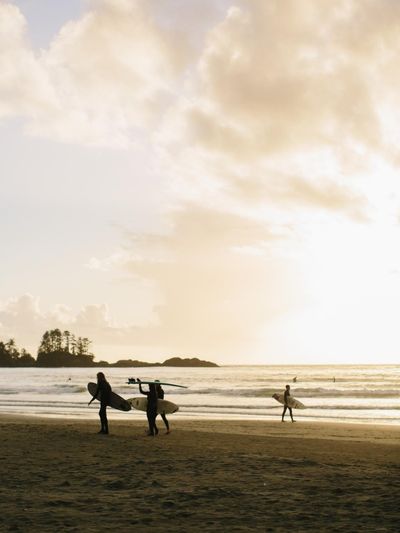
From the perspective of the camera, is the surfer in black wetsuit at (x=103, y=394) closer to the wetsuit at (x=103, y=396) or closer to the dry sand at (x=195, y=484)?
the wetsuit at (x=103, y=396)

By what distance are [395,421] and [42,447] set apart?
2040cm

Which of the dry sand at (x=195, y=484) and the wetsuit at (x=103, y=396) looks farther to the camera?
the wetsuit at (x=103, y=396)

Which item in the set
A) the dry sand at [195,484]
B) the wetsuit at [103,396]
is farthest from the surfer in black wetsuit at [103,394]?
the dry sand at [195,484]

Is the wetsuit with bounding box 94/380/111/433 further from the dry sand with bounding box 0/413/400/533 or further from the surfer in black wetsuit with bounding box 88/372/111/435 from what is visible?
the dry sand with bounding box 0/413/400/533

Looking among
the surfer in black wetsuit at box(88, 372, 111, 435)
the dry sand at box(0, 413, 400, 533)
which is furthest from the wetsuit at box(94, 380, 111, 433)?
the dry sand at box(0, 413, 400, 533)

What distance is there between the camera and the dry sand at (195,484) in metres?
7.64

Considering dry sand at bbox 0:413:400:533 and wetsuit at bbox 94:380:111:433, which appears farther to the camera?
wetsuit at bbox 94:380:111:433

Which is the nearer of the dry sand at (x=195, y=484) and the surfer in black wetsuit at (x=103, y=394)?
the dry sand at (x=195, y=484)

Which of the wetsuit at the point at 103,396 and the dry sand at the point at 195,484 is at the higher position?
the wetsuit at the point at 103,396

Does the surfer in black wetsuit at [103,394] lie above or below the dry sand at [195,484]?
above

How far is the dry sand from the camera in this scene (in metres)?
7.64

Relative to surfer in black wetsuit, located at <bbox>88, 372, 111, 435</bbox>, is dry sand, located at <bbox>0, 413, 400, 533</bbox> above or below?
below

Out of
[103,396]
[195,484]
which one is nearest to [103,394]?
[103,396]

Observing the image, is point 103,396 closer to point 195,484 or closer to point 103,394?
point 103,394
